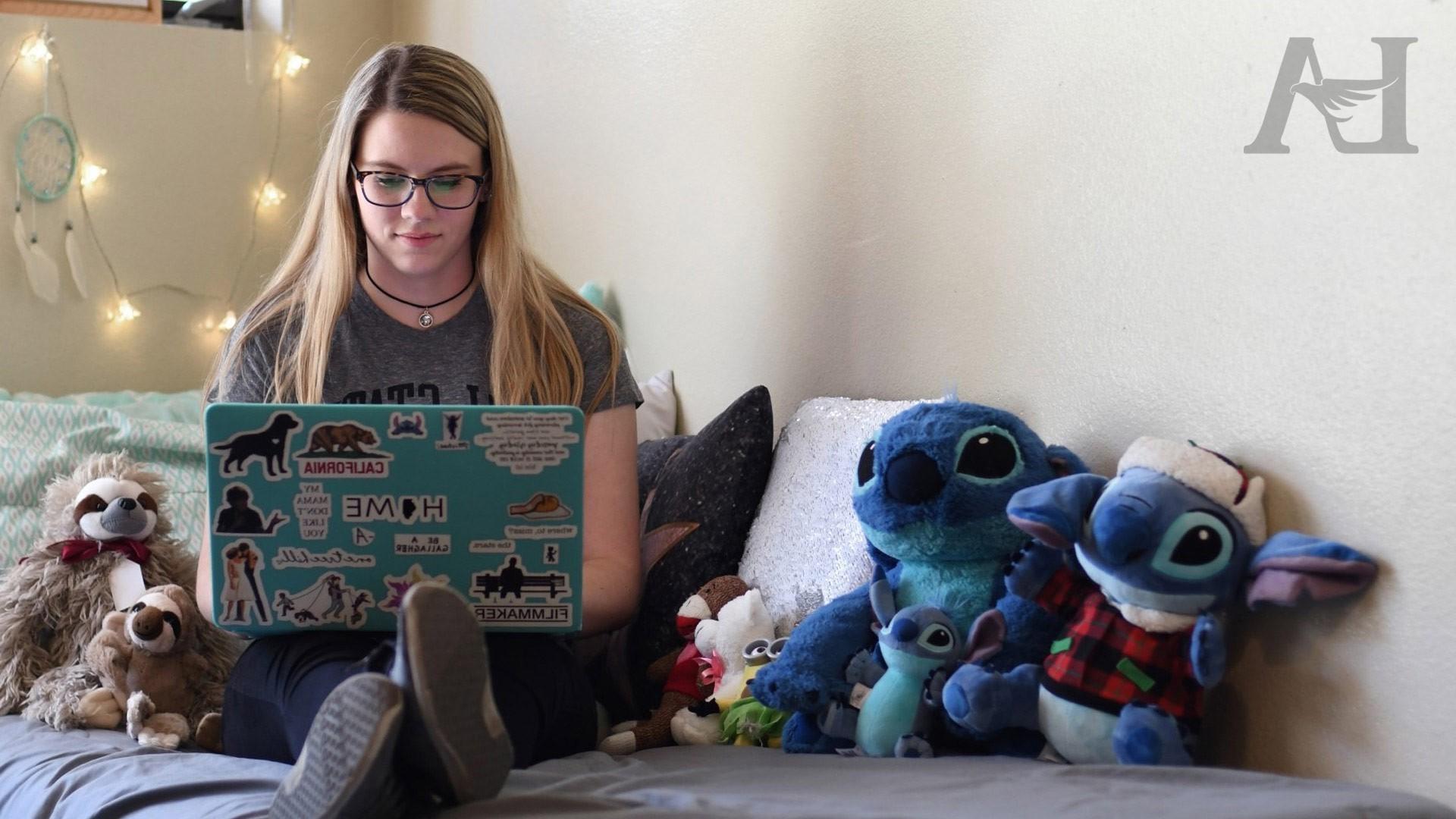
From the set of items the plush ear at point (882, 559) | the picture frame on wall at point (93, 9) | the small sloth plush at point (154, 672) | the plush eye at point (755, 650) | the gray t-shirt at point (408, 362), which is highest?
the picture frame on wall at point (93, 9)

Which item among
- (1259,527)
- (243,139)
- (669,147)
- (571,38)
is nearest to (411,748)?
(1259,527)

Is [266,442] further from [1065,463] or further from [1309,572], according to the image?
[1309,572]

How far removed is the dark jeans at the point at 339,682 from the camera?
1.21 m

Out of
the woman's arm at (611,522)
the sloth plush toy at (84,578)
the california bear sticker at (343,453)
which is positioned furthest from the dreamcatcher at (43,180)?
the california bear sticker at (343,453)

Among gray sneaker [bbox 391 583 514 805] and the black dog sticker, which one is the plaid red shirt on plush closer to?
gray sneaker [bbox 391 583 514 805]

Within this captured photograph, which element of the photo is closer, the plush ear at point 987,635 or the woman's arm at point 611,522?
the plush ear at point 987,635

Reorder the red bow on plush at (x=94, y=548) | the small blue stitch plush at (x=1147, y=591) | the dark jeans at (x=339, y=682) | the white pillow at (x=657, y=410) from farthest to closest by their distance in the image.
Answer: the white pillow at (x=657, y=410)
the red bow on plush at (x=94, y=548)
the dark jeans at (x=339, y=682)
the small blue stitch plush at (x=1147, y=591)

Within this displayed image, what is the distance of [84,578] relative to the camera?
5.37 feet

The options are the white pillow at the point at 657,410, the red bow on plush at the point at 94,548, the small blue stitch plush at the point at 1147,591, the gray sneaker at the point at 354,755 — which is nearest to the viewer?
the gray sneaker at the point at 354,755

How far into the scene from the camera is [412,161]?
152 cm

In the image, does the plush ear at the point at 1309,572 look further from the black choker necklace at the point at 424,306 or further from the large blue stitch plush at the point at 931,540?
the black choker necklace at the point at 424,306

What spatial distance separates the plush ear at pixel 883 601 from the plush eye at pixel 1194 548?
0.27m

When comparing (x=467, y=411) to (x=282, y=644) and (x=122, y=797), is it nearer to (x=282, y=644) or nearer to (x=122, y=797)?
(x=282, y=644)

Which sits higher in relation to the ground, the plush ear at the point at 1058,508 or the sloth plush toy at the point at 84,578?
the plush ear at the point at 1058,508
